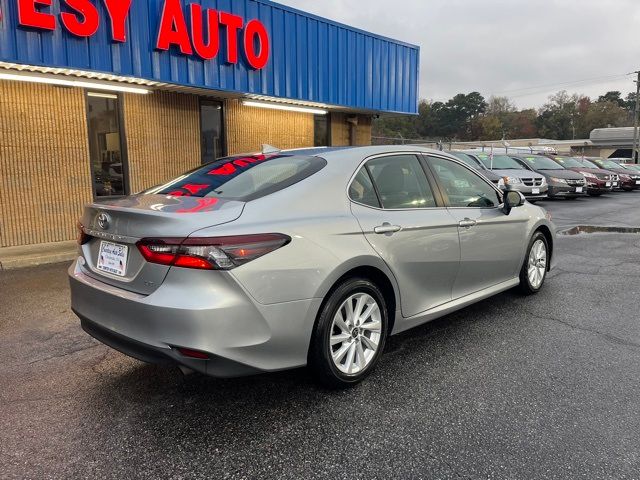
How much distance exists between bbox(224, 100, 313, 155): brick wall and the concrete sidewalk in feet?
13.2

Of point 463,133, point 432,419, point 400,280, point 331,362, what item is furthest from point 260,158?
point 463,133

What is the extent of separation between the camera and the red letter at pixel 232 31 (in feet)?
28.1

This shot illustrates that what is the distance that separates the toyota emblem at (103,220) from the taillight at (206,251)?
0.38 m

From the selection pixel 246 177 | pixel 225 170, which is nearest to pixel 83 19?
pixel 225 170

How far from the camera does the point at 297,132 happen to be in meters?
11.7

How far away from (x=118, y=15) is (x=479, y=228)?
6253 mm

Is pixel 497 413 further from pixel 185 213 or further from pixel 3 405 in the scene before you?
pixel 3 405

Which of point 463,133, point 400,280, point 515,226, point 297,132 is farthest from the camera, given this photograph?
point 463,133

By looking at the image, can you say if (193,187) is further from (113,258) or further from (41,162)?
(41,162)

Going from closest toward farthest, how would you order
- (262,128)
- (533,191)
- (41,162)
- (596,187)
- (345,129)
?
(41,162)
(262,128)
(345,129)
(533,191)
(596,187)

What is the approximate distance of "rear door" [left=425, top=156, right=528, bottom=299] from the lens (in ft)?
13.3

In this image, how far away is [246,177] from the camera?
3318mm

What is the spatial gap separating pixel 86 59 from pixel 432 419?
6.95 m

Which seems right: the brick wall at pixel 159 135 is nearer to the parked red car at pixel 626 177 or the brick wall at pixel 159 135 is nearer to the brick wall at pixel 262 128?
the brick wall at pixel 262 128
